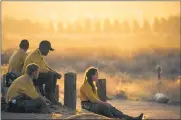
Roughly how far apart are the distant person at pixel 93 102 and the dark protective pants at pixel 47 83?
334 millimetres

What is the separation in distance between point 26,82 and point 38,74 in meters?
0.22

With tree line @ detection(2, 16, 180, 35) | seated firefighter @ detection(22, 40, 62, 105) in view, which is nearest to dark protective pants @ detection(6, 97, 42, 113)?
seated firefighter @ detection(22, 40, 62, 105)

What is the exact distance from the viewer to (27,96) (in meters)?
4.38

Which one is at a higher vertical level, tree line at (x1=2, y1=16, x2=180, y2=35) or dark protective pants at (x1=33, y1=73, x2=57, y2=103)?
tree line at (x1=2, y1=16, x2=180, y2=35)

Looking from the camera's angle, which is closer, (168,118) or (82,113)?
(82,113)

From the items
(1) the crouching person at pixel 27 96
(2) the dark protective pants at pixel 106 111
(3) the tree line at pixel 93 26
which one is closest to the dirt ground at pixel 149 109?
(2) the dark protective pants at pixel 106 111

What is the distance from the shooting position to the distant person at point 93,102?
4512 millimetres

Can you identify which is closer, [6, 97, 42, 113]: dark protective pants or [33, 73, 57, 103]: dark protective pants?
[6, 97, 42, 113]: dark protective pants

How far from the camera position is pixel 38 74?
15.0ft

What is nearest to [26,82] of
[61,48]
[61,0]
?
[61,48]

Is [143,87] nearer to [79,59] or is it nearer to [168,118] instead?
[168,118]

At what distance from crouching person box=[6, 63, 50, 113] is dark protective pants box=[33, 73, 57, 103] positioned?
0.20 meters

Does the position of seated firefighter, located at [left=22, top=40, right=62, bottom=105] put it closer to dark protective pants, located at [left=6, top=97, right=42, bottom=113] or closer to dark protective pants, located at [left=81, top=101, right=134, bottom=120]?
dark protective pants, located at [left=6, top=97, right=42, bottom=113]

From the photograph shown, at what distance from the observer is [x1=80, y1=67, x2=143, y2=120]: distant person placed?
14.8 feet
